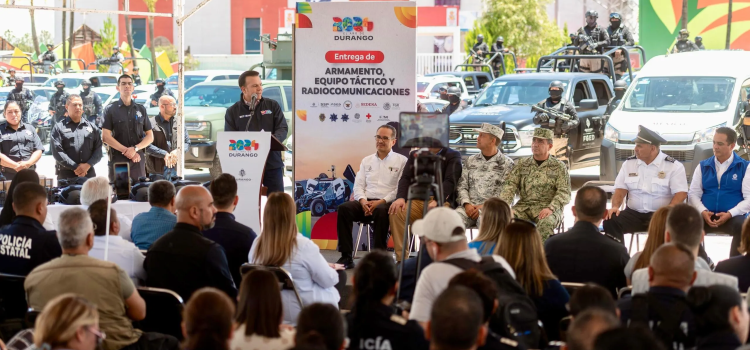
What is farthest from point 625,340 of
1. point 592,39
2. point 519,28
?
point 519,28

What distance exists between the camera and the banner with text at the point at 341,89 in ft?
27.0

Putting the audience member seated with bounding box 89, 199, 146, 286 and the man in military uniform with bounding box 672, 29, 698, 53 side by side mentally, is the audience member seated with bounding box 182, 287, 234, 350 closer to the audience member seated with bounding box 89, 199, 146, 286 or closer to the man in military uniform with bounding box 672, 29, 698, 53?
the audience member seated with bounding box 89, 199, 146, 286

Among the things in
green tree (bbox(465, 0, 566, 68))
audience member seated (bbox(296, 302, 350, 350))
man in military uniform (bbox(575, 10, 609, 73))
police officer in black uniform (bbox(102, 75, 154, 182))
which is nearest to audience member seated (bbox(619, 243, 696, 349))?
audience member seated (bbox(296, 302, 350, 350))

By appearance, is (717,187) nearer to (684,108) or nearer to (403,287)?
(403,287)

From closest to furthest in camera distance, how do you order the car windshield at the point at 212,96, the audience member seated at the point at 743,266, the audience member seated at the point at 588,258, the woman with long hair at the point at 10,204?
the audience member seated at the point at 743,266 < the audience member seated at the point at 588,258 < the woman with long hair at the point at 10,204 < the car windshield at the point at 212,96

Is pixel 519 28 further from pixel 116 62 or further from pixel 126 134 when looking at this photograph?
pixel 126 134

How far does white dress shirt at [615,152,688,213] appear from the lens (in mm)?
7766

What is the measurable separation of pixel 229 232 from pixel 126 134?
4.55m

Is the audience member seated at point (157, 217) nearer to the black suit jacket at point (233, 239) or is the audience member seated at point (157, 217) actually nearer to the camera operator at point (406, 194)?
the black suit jacket at point (233, 239)

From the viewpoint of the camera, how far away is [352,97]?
8.37 metres

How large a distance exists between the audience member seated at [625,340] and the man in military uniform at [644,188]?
4.79 m

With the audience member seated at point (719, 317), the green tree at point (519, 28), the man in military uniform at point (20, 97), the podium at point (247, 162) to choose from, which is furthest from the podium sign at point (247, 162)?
the green tree at point (519, 28)

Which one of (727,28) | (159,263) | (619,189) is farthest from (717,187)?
(727,28)

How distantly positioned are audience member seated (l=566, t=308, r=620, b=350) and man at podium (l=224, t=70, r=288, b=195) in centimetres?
540
